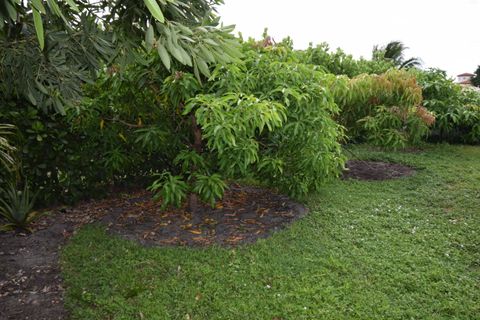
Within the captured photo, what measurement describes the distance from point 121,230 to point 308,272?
6.25 ft

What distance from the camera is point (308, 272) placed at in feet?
10.1

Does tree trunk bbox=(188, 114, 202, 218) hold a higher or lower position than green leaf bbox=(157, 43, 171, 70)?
lower

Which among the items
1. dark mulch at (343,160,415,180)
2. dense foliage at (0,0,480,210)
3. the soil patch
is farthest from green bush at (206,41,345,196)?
dark mulch at (343,160,415,180)

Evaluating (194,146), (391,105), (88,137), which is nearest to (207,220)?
(194,146)

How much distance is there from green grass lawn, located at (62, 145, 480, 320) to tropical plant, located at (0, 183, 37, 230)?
0.62 meters

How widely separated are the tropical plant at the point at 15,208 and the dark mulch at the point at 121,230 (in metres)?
0.11

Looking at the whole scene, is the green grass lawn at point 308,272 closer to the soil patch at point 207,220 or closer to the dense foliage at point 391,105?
the soil patch at point 207,220

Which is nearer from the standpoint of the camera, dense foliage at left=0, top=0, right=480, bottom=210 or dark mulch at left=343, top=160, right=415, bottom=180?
dense foliage at left=0, top=0, right=480, bottom=210

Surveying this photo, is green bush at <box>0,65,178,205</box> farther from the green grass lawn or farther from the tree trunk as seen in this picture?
the green grass lawn

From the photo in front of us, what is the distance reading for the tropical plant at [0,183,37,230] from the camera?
3.79 metres

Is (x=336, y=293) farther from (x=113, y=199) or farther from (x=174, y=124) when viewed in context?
(x=113, y=199)

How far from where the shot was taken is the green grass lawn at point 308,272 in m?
2.64

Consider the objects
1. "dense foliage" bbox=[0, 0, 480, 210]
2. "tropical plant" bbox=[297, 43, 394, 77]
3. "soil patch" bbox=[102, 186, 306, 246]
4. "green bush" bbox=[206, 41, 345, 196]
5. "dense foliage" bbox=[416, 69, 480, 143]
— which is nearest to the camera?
"dense foliage" bbox=[0, 0, 480, 210]

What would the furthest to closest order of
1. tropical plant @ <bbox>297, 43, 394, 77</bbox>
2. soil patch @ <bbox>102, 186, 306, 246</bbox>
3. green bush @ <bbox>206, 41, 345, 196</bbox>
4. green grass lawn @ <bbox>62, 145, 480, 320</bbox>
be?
tropical plant @ <bbox>297, 43, 394, 77</bbox>
soil patch @ <bbox>102, 186, 306, 246</bbox>
green bush @ <bbox>206, 41, 345, 196</bbox>
green grass lawn @ <bbox>62, 145, 480, 320</bbox>
